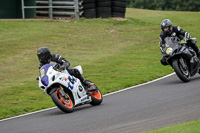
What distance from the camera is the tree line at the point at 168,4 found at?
85.8m

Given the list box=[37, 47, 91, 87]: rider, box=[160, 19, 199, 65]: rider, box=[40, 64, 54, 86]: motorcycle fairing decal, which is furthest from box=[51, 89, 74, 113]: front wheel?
box=[160, 19, 199, 65]: rider

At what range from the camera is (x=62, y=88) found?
11.0 metres

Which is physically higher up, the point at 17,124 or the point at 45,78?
the point at 45,78

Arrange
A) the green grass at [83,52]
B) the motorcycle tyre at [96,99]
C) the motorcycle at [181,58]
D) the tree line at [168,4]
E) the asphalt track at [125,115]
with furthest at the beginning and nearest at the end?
1. the tree line at [168,4]
2. the green grass at [83,52]
3. the motorcycle at [181,58]
4. the motorcycle tyre at [96,99]
5. the asphalt track at [125,115]

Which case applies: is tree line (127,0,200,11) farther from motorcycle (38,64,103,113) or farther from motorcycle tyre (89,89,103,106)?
motorcycle (38,64,103,113)

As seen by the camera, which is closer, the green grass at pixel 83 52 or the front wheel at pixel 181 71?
the front wheel at pixel 181 71

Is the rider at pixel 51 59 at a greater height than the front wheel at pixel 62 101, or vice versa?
the rider at pixel 51 59

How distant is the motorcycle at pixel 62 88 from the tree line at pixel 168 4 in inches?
3019

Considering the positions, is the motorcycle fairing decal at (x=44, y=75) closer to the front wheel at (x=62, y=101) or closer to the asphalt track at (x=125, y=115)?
the front wheel at (x=62, y=101)

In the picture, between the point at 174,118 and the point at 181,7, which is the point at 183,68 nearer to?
the point at 174,118

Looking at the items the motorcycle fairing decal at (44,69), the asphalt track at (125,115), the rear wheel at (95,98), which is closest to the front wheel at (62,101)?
the asphalt track at (125,115)

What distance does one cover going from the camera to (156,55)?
72.0 feet

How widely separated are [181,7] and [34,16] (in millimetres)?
56757

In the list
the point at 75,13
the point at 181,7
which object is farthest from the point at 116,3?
the point at 181,7
